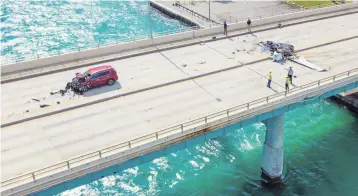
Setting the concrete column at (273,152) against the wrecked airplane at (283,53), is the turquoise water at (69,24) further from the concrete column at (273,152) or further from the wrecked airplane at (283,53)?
the concrete column at (273,152)

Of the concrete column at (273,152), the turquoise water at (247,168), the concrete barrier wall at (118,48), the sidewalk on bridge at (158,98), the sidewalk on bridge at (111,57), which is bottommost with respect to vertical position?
the turquoise water at (247,168)

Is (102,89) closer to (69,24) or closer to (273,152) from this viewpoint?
(273,152)

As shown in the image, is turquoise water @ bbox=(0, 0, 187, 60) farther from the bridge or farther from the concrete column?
the concrete column

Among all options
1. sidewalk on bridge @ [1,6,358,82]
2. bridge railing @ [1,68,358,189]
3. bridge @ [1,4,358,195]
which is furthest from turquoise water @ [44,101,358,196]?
sidewalk on bridge @ [1,6,358,82]

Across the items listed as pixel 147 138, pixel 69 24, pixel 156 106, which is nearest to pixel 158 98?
pixel 156 106

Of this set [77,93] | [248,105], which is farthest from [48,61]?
[248,105]

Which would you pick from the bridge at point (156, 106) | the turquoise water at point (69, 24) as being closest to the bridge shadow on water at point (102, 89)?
the bridge at point (156, 106)

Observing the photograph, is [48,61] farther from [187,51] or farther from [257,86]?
[257,86]
